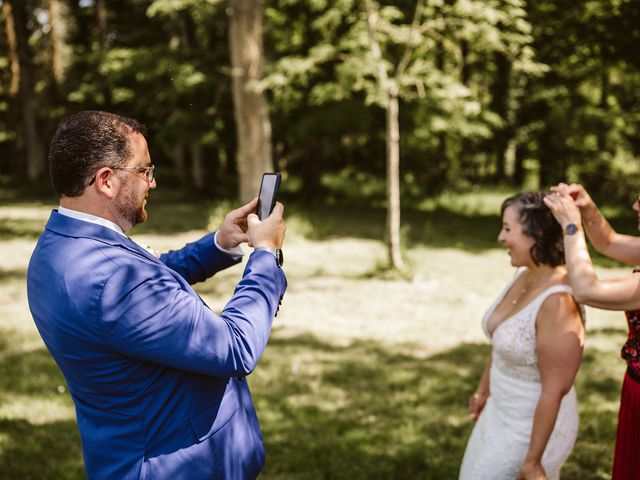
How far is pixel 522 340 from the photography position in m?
2.57

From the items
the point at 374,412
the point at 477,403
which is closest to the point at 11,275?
the point at 374,412

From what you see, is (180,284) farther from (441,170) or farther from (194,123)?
(441,170)

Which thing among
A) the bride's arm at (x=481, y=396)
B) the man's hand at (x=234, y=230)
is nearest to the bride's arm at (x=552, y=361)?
the bride's arm at (x=481, y=396)

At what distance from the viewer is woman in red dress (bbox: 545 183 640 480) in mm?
2328

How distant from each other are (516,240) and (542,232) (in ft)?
0.40

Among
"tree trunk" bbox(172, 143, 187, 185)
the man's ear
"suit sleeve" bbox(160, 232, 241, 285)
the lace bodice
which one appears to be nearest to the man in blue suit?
the man's ear

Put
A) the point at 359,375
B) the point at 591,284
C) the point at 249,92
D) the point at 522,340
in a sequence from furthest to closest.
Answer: the point at 249,92 → the point at 359,375 → the point at 522,340 → the point at 591,284

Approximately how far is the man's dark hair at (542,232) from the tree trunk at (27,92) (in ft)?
80.8

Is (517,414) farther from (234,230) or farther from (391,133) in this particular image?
(391,133)

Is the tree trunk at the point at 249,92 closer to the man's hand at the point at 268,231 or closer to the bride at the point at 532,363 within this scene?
the bride at the point at 532,363

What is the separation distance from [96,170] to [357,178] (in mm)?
23765

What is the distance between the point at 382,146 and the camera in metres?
22.2

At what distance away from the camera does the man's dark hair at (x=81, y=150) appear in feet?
5.79

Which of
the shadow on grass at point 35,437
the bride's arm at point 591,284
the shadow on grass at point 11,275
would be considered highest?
the bride's arm at point 591,284
